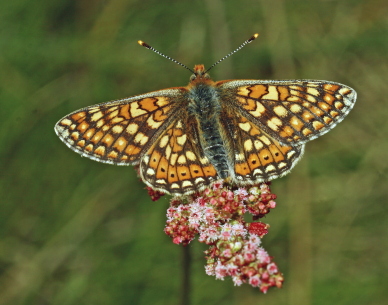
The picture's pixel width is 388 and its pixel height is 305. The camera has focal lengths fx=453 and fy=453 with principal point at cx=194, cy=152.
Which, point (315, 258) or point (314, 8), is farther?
point (314, 8)

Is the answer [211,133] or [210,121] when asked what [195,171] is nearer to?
[211,133]

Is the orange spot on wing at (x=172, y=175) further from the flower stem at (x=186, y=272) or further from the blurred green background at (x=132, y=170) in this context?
the blurred green background at (x=132, y=170)

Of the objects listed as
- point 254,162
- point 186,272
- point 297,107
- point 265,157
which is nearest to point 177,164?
point 254,162

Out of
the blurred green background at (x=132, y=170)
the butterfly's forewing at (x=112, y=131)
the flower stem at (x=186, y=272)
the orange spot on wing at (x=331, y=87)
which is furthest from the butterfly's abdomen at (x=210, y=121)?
the blurred green background at (x=132, y=170)

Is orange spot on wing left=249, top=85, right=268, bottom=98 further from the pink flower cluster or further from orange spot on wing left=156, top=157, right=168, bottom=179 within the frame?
orange spot on wing left=156, top=157, right=168, bottom=179

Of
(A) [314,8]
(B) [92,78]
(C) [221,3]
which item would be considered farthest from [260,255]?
(A) [314,8]

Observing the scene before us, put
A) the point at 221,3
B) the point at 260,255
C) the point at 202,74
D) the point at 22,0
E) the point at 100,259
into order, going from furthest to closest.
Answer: the point at 221,3, the point at 22,0, the point at 100,259, the point at 202,74, the point at 260,255

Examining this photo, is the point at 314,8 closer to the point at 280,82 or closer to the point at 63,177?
the point at 280,82
